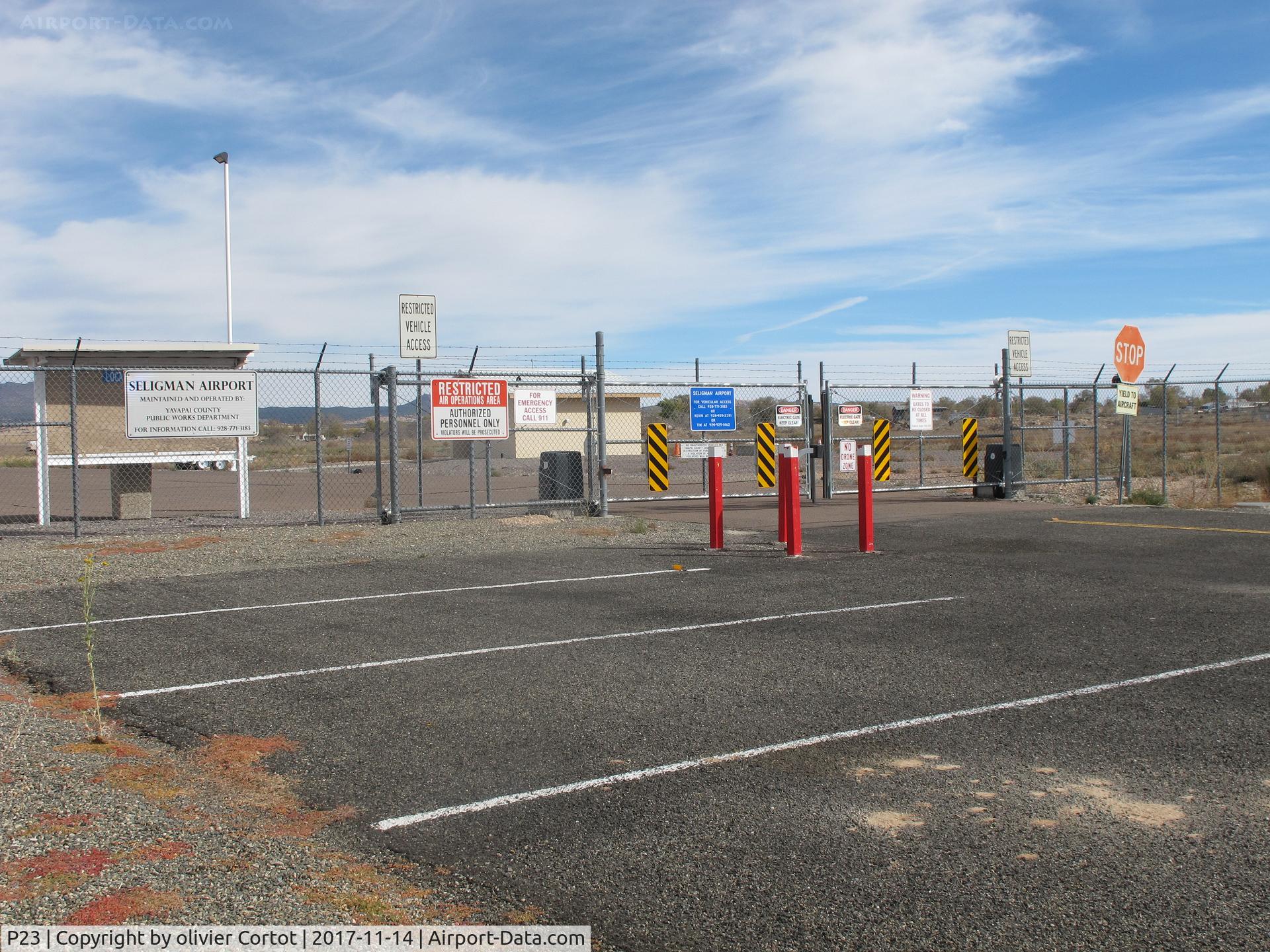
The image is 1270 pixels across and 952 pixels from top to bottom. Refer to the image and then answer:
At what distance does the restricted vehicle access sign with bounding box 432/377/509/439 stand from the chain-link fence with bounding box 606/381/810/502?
266cm

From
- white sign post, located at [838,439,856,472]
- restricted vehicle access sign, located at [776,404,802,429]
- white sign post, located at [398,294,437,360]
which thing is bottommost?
white sign post, located at [838,439,856,472]

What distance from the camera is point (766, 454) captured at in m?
20.5

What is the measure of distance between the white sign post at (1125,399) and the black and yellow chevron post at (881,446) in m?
4.24

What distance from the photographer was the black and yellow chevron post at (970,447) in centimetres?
2195

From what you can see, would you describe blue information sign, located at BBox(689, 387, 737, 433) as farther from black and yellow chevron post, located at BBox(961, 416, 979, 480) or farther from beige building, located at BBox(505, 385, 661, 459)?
beige building, located at BBox(505, 385, 661, 459)

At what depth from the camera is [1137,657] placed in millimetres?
7094

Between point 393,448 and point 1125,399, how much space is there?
13713 millimetres

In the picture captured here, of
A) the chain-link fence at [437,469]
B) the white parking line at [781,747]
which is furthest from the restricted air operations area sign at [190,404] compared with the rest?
the white parking line at [781,747]

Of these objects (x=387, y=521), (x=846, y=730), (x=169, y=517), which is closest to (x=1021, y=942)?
(x=846, y=730)

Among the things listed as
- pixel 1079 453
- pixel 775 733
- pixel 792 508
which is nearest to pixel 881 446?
pixel 792 508

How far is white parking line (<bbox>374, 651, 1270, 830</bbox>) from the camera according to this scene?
4.45 m

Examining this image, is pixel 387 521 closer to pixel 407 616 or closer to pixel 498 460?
pixel 407 616

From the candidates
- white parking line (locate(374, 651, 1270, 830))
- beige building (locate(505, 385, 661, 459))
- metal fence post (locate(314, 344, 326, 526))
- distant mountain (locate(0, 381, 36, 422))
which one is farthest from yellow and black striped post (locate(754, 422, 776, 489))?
beige building (locate(505, 385, 661, 459))

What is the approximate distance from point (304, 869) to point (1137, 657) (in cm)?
553
